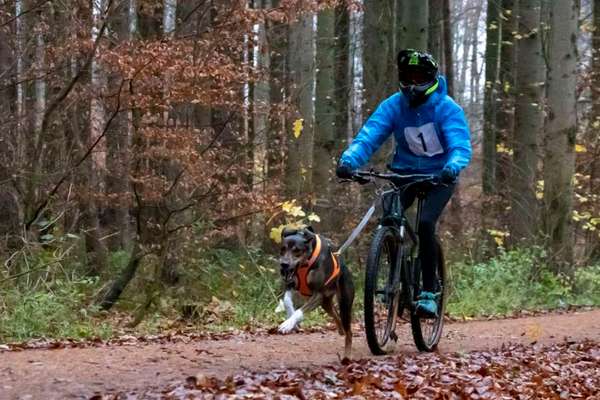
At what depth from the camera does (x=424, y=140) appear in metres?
7.45

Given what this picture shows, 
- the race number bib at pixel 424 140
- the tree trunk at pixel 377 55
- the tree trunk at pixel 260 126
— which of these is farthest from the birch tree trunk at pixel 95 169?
the race number bib at pixel 424 140


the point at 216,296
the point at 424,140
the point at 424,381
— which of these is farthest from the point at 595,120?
the point at 424,381

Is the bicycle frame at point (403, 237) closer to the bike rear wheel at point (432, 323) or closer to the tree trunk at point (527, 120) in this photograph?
the bike rear wheel at point (432, 323)

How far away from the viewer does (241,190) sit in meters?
15.1

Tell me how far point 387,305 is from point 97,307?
5.00 meters

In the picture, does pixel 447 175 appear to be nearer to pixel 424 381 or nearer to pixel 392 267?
pixel 392 267

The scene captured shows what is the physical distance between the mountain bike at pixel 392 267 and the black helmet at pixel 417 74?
729 millimetres

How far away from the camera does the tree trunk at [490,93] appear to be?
78.1ft

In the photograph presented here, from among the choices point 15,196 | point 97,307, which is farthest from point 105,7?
point 97,307

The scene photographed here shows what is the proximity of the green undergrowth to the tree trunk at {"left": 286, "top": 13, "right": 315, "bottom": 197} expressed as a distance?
237 cm

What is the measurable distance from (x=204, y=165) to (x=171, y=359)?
7.86m

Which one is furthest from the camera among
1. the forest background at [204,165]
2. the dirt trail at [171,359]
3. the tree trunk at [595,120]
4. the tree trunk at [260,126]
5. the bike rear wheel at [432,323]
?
the tree trunk at [595,120]

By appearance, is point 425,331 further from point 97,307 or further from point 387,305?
point 97,307

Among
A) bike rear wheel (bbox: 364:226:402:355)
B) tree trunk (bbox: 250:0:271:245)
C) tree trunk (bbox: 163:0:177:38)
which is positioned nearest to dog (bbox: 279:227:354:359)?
bike rear wheel (bbox: 364:226:402:355)
